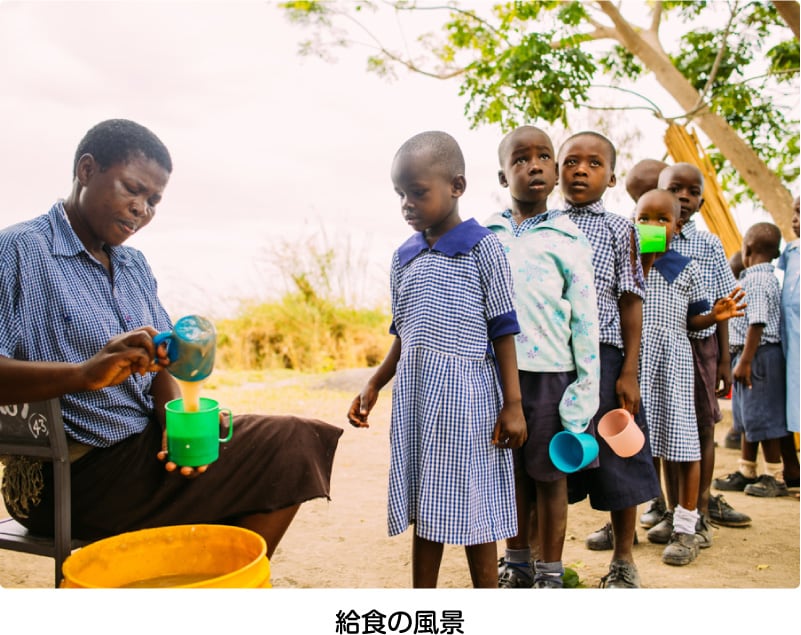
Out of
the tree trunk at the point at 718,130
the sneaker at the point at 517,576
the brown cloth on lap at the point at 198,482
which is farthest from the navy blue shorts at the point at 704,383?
the tree trunk at the point at 718,130

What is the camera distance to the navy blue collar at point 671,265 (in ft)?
10.0

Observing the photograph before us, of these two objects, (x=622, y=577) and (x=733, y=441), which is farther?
(x=733, y=441)

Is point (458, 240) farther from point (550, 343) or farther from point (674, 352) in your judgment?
point (674, 352)

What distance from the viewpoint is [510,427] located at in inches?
82.5

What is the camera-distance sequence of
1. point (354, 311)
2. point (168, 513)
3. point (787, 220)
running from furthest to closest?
point (354, 311), point (787, 220), point (168, 513)

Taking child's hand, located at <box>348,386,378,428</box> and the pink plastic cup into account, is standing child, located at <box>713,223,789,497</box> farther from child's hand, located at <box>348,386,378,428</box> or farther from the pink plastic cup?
child's hand, located at <box>348,386,378,428</box>

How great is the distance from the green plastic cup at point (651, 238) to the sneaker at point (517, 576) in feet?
4.29

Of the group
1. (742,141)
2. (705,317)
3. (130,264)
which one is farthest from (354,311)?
(130,264)

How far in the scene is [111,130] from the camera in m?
2.00

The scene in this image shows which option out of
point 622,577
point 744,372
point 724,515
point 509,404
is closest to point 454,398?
point 509,404

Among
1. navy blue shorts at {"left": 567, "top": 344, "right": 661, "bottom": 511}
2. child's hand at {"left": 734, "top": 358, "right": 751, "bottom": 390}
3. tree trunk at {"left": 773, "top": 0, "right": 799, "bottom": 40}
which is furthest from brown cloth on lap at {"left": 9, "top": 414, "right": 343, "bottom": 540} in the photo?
tree trunk at {"left": 773, "top": 0, "right": 799, "bottom": 40}

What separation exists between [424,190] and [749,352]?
2624 mm
